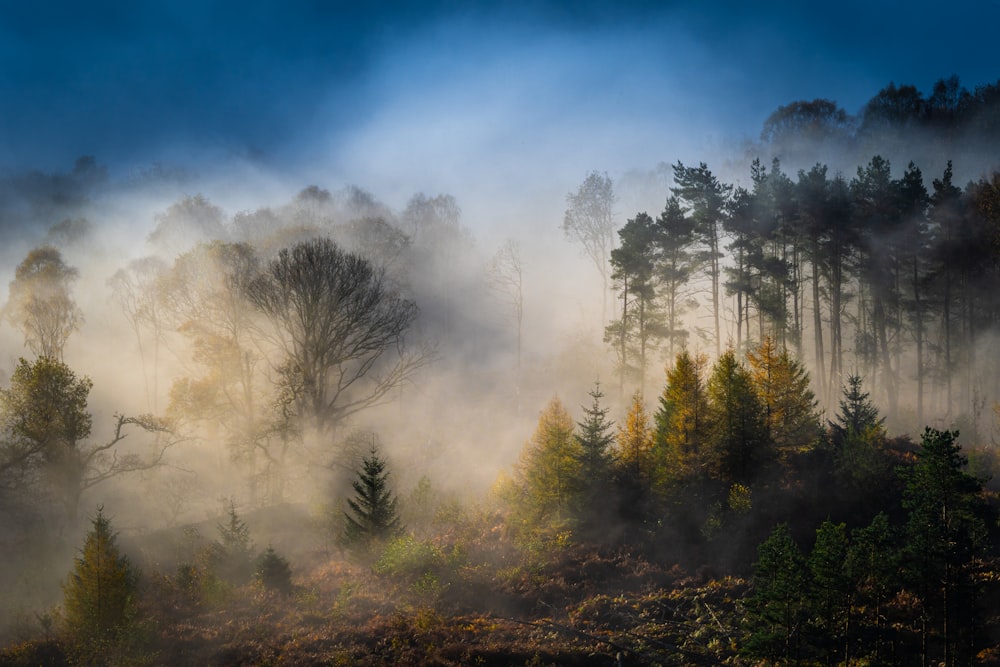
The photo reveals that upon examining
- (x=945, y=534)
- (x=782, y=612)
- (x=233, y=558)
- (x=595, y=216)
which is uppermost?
(x=595, y=216)

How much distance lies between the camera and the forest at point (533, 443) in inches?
735

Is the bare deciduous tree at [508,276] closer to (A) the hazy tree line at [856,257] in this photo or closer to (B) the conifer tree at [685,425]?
(A) the hazy tree line at [856,257]

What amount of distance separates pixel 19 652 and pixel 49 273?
3679 centimetres

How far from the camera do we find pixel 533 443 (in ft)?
102

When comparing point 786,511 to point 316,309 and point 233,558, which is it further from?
point 316,309

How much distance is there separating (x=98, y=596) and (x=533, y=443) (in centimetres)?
2028

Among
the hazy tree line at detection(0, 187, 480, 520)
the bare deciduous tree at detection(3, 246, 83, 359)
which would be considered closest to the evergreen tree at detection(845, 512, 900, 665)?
the hazy tree line at detection(0, 187, 480, 520)

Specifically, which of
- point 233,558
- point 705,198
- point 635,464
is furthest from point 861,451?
point 233,558

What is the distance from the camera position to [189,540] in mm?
28438

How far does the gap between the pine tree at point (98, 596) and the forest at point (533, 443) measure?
0.11m

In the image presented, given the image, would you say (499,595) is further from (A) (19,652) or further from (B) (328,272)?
(B) (328,272)

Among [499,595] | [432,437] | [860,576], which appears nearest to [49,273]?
[432,437]

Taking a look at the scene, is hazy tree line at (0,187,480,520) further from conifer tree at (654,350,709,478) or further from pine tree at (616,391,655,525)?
conifer tree at (654,350,709,478)

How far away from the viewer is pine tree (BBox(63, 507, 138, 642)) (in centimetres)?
1911
